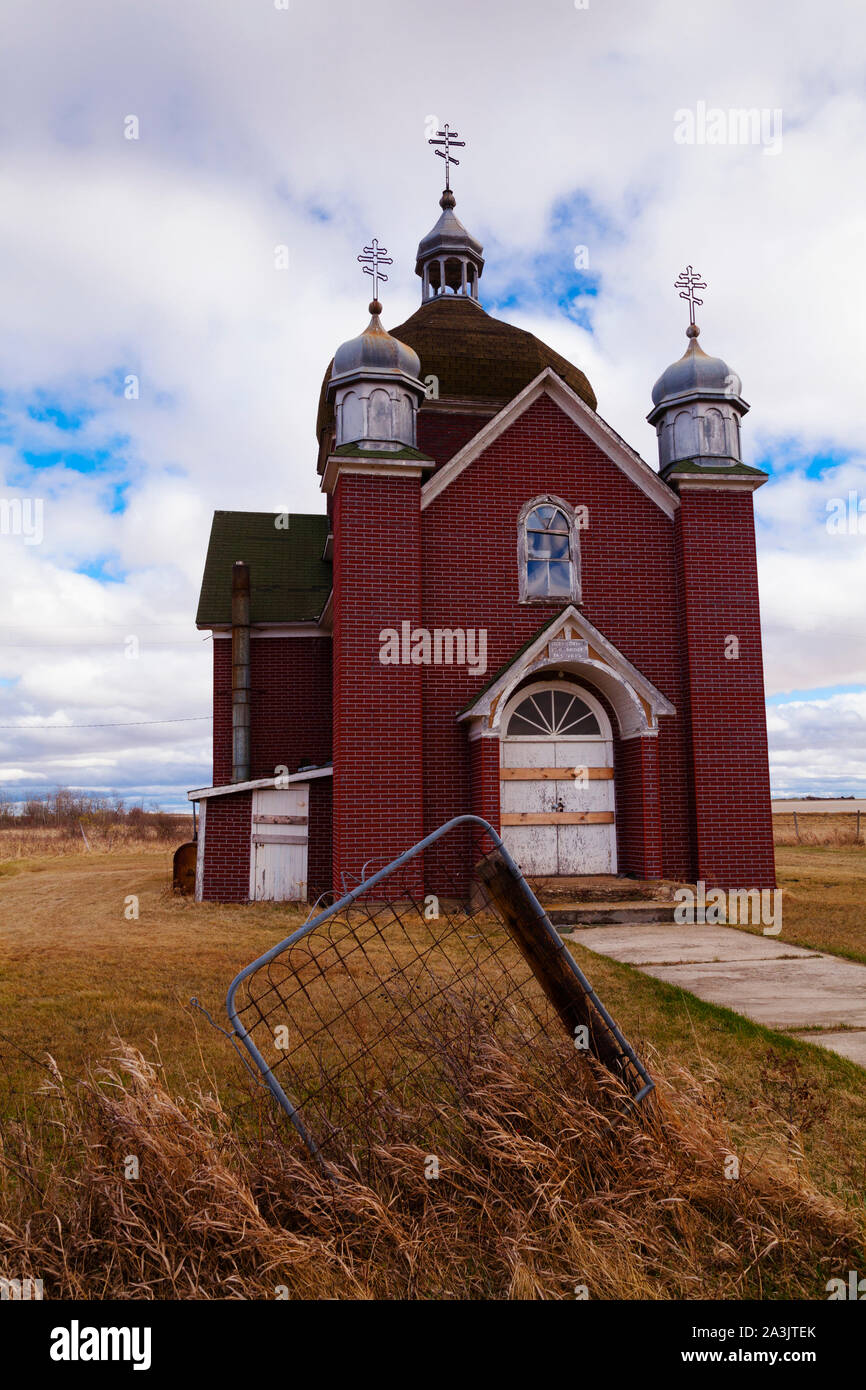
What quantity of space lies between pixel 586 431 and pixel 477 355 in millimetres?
4142

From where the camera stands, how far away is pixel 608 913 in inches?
462

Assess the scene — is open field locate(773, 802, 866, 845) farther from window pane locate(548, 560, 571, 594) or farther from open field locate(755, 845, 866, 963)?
window pane locate(548, 560, 571, 594)

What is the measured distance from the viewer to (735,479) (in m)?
14.0

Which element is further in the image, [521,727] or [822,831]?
[822,831]

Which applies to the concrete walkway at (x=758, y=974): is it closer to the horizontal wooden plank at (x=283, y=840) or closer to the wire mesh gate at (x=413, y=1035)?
the wire mesh gate at (x=413, y=1035)

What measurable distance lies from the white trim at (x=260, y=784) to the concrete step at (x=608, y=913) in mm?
4290

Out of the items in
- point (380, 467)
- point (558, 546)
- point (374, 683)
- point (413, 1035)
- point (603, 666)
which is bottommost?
point (413, 1035)

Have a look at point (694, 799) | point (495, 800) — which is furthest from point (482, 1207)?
point (694, 799)

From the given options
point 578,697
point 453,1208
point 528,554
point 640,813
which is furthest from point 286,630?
point 453,1208

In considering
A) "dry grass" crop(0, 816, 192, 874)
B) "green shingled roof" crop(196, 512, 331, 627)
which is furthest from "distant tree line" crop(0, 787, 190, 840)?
"green shingled roof" crop(196, 512, 331, 627)

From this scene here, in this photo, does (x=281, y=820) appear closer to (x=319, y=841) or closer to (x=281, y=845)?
(x=281, y=845)

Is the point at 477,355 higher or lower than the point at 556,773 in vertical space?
higher

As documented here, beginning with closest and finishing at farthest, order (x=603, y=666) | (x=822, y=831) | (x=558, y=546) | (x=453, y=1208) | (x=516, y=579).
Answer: (x=453, y=1208) → (x=603, y=666) → (x=516, y=579) → (x=558, y=546) → (x=822, y=831)

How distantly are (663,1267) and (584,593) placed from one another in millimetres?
11376
